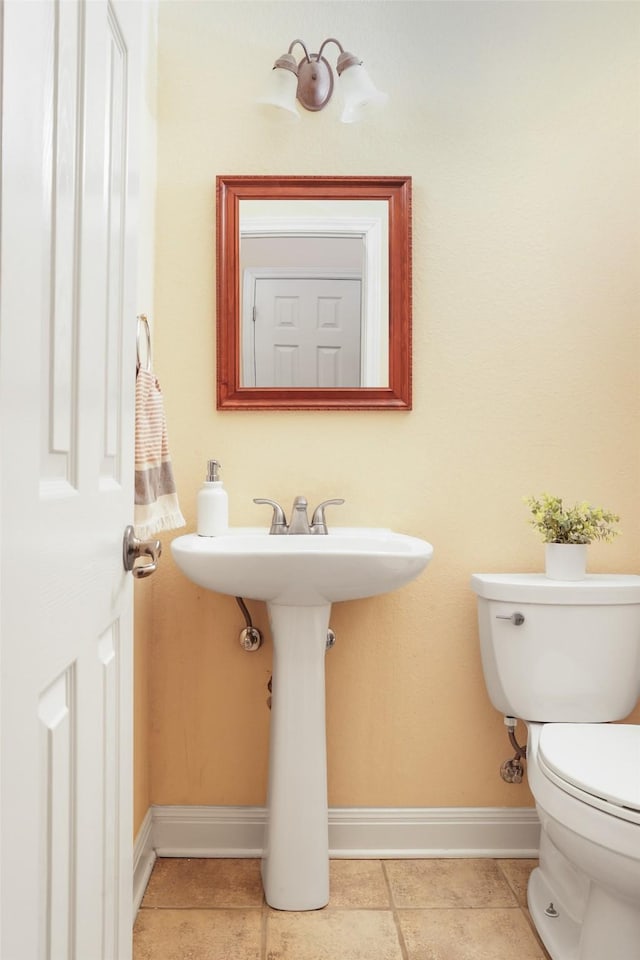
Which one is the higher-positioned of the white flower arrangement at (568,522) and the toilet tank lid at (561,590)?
the white flower arrangement at (568,522)

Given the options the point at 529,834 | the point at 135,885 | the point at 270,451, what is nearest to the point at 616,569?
the point at 529,834

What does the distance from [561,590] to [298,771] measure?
2.40 ft

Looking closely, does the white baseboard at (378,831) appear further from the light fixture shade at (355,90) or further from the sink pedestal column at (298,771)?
the light fixture shade at (355,90)

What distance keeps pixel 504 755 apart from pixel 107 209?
1.64m

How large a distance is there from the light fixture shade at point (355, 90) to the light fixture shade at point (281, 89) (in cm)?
13

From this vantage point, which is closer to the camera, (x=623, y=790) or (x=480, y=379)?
(x=623, y=790)

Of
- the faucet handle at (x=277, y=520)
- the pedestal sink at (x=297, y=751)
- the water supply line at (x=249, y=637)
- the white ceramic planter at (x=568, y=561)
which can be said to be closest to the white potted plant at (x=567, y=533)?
the white ceramic planter at (x=568, y=561)

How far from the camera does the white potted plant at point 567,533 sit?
Answer: 175 centimetres

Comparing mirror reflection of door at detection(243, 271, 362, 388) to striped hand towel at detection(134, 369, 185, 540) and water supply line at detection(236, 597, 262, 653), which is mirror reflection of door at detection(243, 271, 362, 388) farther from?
water supply line at detection(236, 597, 262, 653)

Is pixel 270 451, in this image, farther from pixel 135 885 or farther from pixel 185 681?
pixel 135 885

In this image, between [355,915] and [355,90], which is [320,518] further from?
[355,90]

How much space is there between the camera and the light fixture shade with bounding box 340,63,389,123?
5.90 feet

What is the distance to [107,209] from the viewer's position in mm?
948

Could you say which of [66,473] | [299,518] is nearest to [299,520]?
[299,518]
